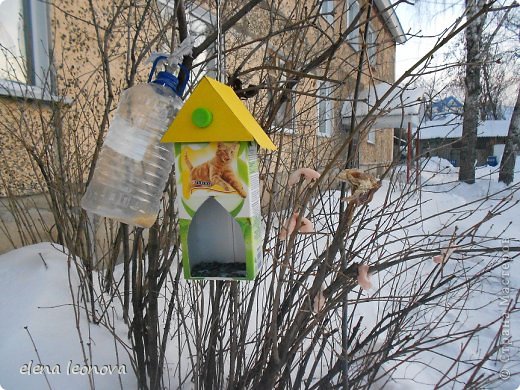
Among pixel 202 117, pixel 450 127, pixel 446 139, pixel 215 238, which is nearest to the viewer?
pixel 202 117

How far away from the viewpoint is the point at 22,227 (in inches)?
114

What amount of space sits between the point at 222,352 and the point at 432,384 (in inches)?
63.2

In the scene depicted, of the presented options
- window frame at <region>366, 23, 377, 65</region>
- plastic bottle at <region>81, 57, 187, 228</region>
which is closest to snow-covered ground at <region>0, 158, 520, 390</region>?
window frame at <region>366, 23, 377, 65</region>

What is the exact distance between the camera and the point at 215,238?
1302 mm

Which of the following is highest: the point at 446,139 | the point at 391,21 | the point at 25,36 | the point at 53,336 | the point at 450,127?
the point at 450,127

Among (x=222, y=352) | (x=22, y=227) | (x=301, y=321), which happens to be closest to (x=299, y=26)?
(x=301, y=321)

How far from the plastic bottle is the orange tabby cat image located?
0.66 feet

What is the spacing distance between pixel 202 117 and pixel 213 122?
0.03 meters

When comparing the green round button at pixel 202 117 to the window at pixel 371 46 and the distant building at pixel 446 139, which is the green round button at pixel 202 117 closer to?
the window at pixel 371 46

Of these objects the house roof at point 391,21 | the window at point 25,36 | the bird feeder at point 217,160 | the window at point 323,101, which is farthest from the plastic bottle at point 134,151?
the window at point 25,36

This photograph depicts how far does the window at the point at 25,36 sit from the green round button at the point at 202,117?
2.61m

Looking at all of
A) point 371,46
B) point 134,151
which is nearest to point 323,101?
point 371,46

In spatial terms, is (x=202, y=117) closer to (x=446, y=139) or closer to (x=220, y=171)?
(x=220, y=171)

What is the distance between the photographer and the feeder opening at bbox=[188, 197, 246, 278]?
49.0 inches
